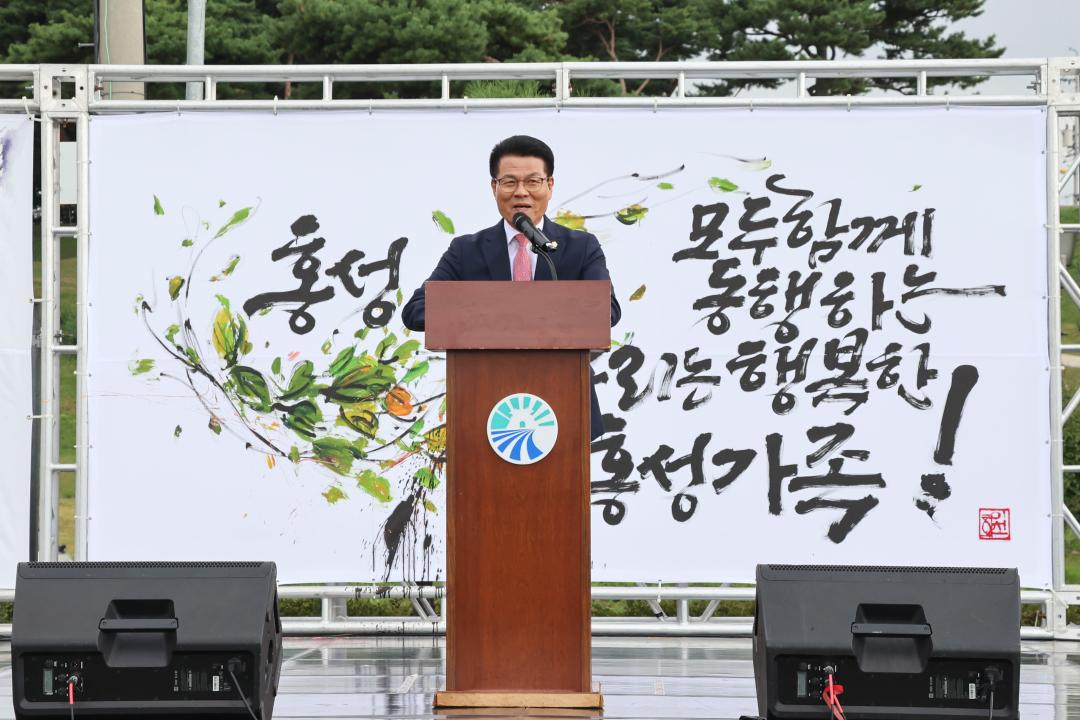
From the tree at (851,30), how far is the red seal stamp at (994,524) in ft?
45.8

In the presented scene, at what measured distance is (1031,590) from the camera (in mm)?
6477

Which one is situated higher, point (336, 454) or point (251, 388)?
point (251, 388)

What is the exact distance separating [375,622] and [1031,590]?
2.89 metres

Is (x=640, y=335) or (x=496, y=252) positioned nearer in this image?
(x=496, y=252)

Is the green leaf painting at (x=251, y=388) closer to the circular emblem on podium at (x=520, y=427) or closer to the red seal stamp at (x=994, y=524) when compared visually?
the circular emblem on podium at (x=520, y=427)

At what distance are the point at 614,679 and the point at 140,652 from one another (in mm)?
2191

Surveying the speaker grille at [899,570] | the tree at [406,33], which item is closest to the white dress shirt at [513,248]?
the speaker grille at [899,570]

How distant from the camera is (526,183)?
455 centimetres

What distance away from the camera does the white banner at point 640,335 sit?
645cm

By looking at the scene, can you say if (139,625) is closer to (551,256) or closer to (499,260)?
(499,260)

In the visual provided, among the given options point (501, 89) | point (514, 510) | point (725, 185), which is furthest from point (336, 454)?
point (501, 89)

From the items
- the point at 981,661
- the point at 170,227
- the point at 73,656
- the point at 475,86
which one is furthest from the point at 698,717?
the point at 475,86

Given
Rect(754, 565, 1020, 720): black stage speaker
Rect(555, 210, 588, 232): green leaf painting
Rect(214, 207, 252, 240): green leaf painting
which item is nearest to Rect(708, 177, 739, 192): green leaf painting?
Rect(555, 210, 588, 232): green leaf painting

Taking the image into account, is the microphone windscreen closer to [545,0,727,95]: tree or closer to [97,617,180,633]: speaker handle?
[97,617,180,633]: speaker handle
